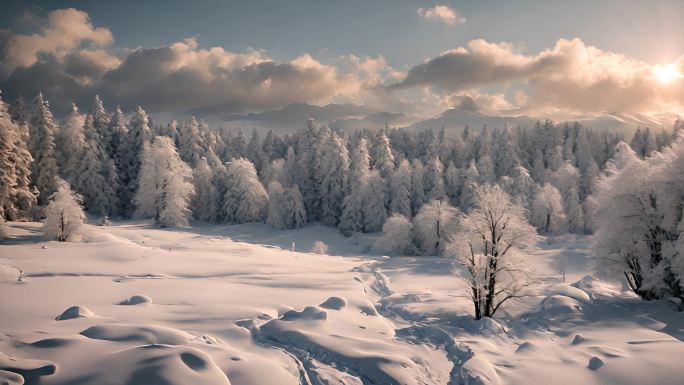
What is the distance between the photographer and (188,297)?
1670 centimetres

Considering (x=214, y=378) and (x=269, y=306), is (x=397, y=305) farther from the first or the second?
(x=214, y=378)

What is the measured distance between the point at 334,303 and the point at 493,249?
A: 29.2 feet

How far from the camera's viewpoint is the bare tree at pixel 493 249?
19.1m

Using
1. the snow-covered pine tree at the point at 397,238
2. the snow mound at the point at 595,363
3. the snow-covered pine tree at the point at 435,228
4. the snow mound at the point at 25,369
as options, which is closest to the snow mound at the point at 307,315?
the snow mound at the point at 25,369

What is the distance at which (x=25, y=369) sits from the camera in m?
8.60

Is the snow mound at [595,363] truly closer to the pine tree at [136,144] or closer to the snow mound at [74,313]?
the snow mound at [74,313]

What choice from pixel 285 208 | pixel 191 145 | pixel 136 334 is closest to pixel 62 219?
pixel 136 334

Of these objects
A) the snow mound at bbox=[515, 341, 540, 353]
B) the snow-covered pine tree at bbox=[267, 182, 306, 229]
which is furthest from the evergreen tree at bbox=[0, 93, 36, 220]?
the snow mound at bbox=[515, 341, 540, 353]

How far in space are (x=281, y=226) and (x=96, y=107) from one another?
33.0 m

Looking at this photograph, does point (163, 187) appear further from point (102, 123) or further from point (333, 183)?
point (333, 183)

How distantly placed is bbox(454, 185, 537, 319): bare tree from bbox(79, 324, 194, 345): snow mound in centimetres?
1398

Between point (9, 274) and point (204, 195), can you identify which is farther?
point (204, 195)

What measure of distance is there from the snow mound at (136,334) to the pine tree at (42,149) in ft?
140

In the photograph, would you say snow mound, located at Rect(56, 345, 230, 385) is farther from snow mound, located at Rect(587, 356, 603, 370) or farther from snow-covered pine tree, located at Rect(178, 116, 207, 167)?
snow-covered pine tree, located at Rect(178, 116, 207, 167)
